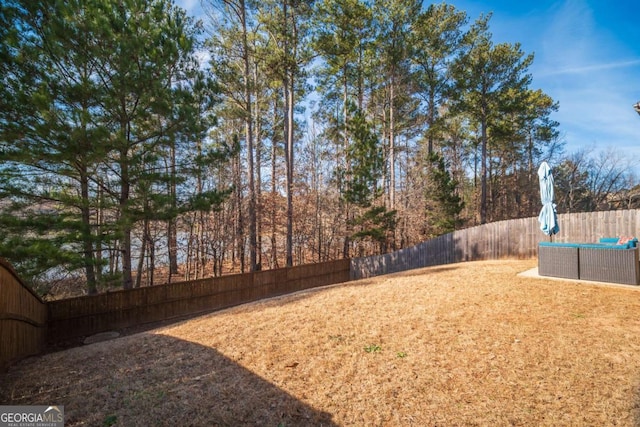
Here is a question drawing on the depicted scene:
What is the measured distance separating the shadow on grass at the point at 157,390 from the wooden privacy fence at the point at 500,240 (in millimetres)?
10630

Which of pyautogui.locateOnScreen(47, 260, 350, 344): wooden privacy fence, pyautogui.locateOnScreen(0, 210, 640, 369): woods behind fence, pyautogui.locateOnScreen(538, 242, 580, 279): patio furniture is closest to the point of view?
pyautogui.locateOnScreen(0, 210, 640, 369): woods behind fence

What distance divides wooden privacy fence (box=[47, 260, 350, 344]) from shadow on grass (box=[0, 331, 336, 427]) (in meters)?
2.69

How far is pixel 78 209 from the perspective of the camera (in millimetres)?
7719

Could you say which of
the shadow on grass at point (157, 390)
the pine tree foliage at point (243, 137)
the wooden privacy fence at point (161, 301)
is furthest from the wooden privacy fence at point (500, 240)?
the shadow on grass at point (157, 390)

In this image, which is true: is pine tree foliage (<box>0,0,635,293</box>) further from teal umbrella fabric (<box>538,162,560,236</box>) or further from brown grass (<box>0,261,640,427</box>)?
teal umbrella fabric (<box>538,162,560,236</box>)

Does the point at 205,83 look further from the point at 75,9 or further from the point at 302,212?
the point at 302,212

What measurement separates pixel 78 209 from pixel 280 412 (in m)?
8.42

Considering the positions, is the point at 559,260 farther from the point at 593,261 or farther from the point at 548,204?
Answer: the point at 548,204

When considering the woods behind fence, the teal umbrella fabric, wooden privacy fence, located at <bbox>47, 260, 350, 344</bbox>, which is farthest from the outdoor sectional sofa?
wooden privacy fence, located at <bbox>47, 260, 350, 344</bbox>

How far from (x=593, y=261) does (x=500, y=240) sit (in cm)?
504

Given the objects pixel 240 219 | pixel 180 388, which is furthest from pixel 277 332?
pixel 240 219

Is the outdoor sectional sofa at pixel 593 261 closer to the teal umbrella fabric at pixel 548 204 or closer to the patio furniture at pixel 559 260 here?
the patio furniture at pixel 559 260

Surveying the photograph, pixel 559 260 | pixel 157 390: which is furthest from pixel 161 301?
pixel 559 260

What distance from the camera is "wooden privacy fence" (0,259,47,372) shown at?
402 cm
